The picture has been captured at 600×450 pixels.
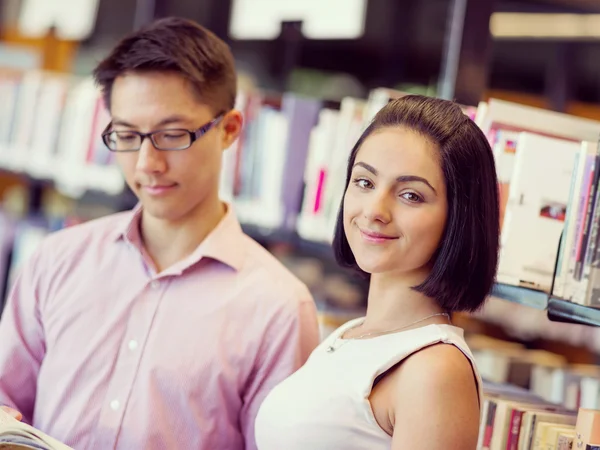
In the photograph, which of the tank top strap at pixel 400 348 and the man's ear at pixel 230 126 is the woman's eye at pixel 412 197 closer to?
the tank top strap at pixel 400 348

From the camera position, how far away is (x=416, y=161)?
1.29m

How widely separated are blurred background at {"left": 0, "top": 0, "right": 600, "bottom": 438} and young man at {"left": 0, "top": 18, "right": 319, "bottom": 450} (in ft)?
1.58

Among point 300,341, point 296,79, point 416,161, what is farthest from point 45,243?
point 296,79

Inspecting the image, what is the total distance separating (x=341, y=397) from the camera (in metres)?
1.30

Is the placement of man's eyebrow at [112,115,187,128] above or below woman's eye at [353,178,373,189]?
above

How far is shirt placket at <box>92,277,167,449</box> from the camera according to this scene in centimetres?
179

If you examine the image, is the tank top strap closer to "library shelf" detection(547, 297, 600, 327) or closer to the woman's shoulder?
the woman's shoulder

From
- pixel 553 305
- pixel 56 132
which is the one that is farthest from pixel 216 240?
pixel 56 132

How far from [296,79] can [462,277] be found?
500cm

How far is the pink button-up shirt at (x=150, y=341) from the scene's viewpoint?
1781 millimetres

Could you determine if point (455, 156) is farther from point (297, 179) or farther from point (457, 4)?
point (297, 179)

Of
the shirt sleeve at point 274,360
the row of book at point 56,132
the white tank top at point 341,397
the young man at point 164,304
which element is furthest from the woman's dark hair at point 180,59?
the row of book at point 56,132

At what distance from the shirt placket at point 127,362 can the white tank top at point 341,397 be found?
442 millimetres

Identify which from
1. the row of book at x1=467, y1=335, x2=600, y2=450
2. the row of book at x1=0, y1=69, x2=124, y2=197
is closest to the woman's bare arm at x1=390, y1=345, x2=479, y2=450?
the row of book at x1=467, y1=335, x2=600, y2=450
